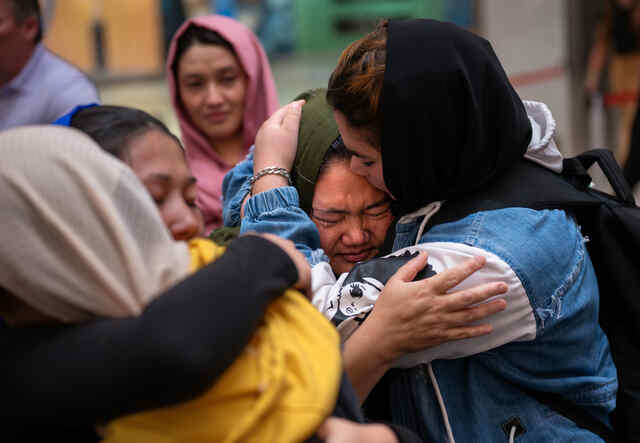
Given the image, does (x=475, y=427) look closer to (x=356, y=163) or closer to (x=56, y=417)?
(x=356, y=163)

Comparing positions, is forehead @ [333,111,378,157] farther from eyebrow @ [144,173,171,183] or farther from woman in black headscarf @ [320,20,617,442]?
eyebrow @ [144,173,171,183]

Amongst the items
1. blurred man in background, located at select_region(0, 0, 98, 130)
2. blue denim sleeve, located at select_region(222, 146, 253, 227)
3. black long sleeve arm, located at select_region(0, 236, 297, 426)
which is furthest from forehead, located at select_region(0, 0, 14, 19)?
black long sleeve arm, located at select_region(0, 236, 297, 426)

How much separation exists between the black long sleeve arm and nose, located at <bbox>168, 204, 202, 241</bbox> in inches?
8.0

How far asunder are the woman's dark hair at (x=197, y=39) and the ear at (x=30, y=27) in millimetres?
664

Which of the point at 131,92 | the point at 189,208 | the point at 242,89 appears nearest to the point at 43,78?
the point at 242,89

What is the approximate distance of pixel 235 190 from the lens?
6.41ft

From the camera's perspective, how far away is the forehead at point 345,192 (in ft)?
5.50

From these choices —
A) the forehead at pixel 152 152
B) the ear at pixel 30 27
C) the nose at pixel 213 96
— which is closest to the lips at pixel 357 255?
the forehead at pixel 152 152

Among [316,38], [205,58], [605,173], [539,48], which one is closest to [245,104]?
[205,58]

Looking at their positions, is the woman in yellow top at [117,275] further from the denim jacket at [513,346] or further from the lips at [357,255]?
the lips at [357,255]

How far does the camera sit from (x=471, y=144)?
56.1 inches

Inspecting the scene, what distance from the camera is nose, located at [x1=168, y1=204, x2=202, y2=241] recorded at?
1.10 m

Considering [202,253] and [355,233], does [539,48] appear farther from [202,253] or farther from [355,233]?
[202,253]

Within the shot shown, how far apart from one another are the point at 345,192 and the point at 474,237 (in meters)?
0.42
